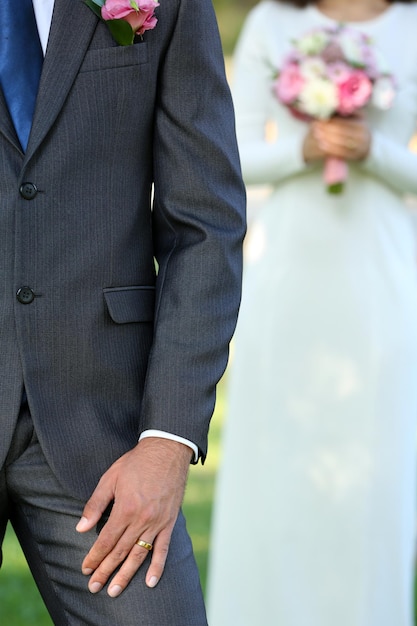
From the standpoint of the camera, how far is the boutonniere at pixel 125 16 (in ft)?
8.63

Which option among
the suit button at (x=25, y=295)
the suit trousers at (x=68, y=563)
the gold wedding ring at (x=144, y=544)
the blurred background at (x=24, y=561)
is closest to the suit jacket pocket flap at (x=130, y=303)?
the suit button at (x=25, y=295)

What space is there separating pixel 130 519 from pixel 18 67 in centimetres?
89

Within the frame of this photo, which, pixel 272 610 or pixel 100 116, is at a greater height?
pixel 100 116

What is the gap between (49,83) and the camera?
2604mm

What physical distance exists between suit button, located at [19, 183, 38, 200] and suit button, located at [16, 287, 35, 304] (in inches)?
6.9

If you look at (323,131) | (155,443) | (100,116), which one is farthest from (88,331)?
(323,131)

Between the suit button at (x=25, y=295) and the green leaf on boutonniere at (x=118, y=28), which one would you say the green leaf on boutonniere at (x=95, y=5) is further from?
the suit button at (x=25, y=295)

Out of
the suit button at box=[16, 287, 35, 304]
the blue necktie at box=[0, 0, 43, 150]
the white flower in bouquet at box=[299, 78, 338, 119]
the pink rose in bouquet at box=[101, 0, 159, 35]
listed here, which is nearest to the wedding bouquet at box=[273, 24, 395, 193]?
the white flower in bouquet at box=[299, 78, 338, 119]

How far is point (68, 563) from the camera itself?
257 centimetres

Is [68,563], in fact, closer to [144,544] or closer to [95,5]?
[144,544]

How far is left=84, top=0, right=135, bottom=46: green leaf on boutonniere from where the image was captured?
8.75ft

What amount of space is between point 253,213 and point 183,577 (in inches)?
565

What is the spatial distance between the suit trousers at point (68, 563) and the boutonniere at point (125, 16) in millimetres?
752

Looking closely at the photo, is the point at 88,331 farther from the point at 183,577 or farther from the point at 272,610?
the point at 272,610
